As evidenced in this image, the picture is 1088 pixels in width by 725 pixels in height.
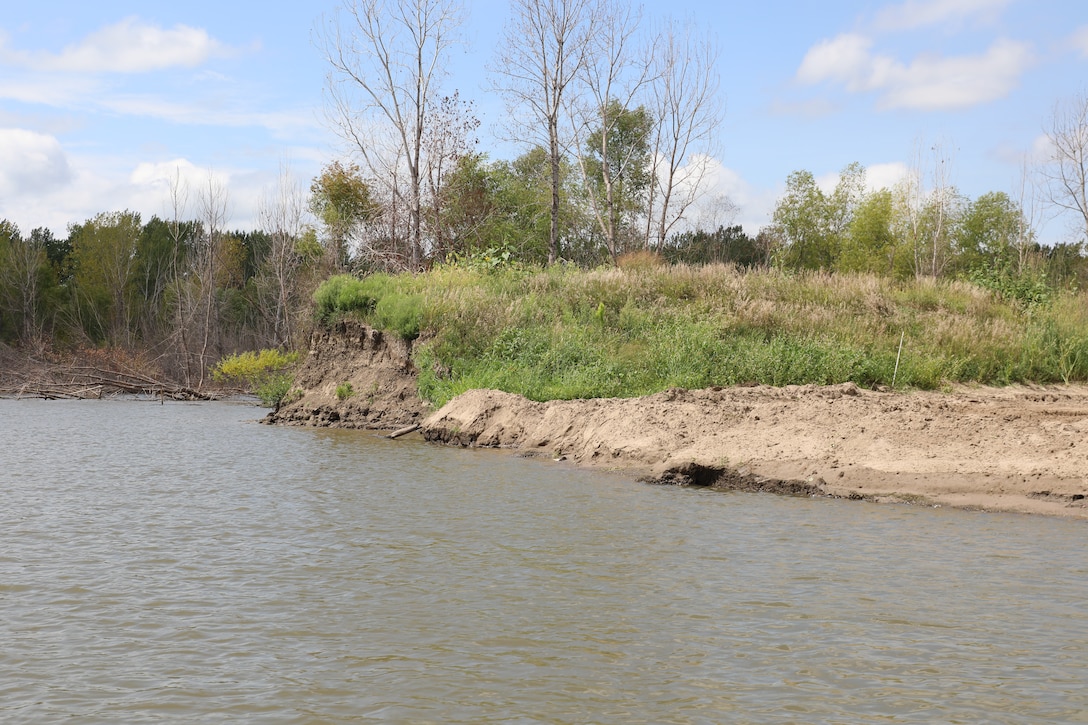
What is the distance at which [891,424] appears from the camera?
12523mm

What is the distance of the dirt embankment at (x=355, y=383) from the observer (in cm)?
2058

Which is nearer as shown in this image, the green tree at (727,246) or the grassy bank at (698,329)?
the grassy bank at (698,329)

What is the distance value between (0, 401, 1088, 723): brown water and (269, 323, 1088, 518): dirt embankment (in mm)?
781

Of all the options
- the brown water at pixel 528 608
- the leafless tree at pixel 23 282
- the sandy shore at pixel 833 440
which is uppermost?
the leafless tree at pixel 23 282

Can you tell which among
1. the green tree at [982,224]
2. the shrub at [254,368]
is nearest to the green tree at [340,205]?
the shrub at [254,368]

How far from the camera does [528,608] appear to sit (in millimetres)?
6500

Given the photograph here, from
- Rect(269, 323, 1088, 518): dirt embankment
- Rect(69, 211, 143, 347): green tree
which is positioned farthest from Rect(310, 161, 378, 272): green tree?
Rect(269, 323, 1088, 518): dirt embankment

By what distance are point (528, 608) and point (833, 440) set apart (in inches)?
283

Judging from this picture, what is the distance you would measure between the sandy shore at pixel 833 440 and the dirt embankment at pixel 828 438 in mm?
20

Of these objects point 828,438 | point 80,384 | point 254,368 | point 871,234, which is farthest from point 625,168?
point 828,438

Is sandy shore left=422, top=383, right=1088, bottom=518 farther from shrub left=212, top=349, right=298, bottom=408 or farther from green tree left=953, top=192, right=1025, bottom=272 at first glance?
green tree left=953, top=192, right=1025, bottom=272

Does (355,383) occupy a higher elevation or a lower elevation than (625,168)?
lower

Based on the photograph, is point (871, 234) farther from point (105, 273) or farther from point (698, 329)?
point (105, 273)

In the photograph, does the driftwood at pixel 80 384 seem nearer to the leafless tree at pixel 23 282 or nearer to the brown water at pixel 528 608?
the leafless tree at pixel 23 282
